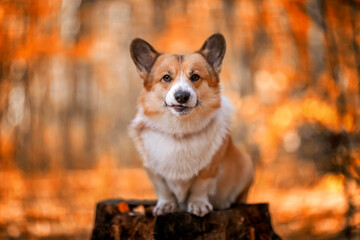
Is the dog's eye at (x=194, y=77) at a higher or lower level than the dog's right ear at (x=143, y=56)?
lower

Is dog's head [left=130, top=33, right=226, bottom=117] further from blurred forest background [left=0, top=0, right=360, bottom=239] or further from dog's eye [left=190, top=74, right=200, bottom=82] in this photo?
blurred forest background [left=0, top=0, right=360, bottom=239]

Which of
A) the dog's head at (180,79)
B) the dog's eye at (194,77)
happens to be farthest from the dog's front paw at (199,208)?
the dog's eye at (194,77)

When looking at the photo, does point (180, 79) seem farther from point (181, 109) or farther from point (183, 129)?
point (183, 129)

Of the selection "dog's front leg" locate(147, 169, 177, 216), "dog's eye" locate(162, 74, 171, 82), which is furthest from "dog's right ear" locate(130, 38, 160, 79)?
"dog's front leg" locate(147, 169, 177, 216)

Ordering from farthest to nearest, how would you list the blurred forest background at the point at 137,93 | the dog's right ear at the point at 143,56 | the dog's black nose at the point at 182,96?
1. the blurred forest background at the point at 137,93
2. the dog's right ear at the point at 143,56
3. the dog's black nose at the point at 182,96

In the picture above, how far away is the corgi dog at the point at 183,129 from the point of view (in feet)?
7.09

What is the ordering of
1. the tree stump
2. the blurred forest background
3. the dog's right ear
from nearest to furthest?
the tree stump, the dog's right ear, the blurred forest background

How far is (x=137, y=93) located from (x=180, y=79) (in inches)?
119

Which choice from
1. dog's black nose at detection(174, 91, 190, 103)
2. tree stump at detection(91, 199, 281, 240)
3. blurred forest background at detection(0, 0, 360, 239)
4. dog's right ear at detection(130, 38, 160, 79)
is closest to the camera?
dog's black nose at detection(174, 91, 190, 103)

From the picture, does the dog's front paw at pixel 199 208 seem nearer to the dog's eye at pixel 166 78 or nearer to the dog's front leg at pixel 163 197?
the dog's front leg at pixel 163 197

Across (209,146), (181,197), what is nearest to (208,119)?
(209,146)

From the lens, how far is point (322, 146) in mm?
4227

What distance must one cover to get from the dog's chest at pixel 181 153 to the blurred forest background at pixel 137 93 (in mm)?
2345

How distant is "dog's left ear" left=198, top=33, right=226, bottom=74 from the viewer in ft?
7.58
